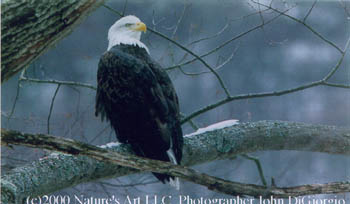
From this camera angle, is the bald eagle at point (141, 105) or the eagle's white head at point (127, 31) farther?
the eagle's white head at point (127, 31)

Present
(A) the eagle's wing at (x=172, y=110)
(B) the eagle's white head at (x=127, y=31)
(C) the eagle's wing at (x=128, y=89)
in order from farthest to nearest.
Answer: (B) the eagle's white head at (x=127, y=31) → (C) the eagle's wing at (x=128, y=89) → (A) the eagle's wing at (x=172, y=110)

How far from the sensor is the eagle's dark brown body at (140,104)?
217 centimetres

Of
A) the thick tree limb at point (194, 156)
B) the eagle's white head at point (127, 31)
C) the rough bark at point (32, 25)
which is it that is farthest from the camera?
the eagle's white head at point (127, 31)

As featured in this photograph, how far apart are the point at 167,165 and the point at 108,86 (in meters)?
0.90

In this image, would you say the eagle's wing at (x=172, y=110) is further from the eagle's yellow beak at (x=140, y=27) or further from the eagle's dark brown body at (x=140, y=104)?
the eagle's yellow beak at (x=140, y=27)

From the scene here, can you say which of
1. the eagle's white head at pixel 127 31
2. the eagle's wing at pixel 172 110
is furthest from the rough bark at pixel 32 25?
the eagle's white head at pixel 127 31

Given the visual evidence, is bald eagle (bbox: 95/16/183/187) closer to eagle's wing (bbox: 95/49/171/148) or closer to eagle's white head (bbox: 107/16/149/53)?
eagle's wing (bbox: 95/49/171/148)

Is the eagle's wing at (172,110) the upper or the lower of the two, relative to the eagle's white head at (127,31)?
lower

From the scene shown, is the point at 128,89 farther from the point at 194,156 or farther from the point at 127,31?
the point at 127,31

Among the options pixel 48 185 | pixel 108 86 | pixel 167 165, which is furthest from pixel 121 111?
pixel 167 165

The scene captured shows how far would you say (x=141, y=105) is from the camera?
2.21 metres

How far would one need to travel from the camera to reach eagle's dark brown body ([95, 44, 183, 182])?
217cm

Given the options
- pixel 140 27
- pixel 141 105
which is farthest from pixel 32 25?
pixel 140 27

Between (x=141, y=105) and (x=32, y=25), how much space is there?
3.72ft
